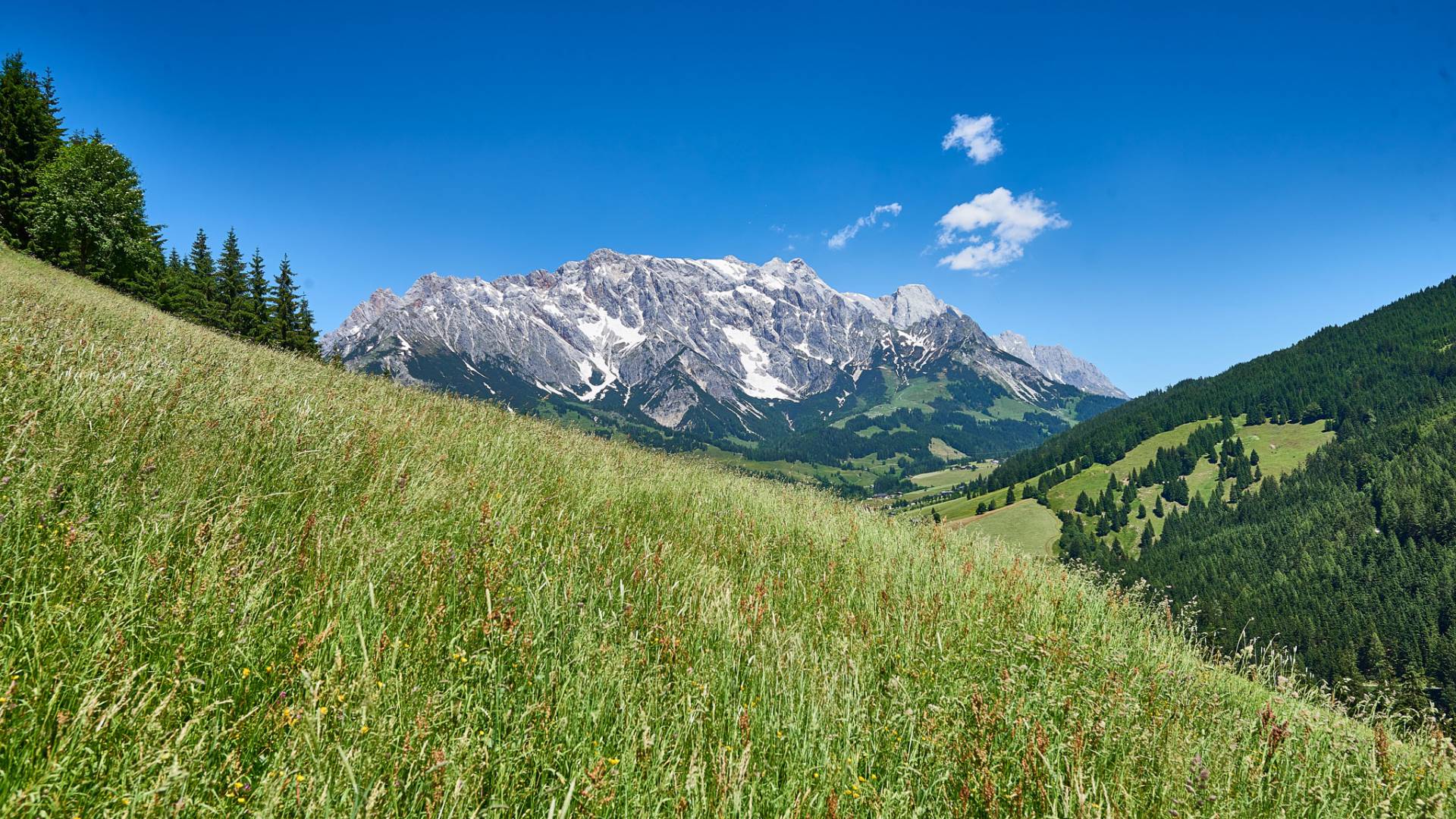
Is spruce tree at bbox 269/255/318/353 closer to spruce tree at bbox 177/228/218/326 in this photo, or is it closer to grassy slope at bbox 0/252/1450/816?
spruce tree at bbox 177/228/218/326

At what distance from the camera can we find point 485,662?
115 inches

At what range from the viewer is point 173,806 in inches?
67.8

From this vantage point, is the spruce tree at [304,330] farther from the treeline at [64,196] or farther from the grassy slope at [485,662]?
the grassy slope at [485,662]

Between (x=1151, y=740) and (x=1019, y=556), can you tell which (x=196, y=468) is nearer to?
(x=1151, y=740)

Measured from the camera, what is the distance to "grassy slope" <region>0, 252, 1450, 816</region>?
217 centimetres

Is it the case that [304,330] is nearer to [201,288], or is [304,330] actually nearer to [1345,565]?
[201,288]

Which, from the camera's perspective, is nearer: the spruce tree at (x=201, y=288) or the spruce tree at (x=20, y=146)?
the spruce tree at (x=20, y=146)

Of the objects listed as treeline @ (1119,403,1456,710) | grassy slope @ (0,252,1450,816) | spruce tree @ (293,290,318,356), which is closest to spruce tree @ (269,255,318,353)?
spruce tree @ (293,290,318,356)

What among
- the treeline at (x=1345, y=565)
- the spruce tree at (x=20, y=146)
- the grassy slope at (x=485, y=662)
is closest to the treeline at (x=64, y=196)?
the spruce tree at (x=20, y=146)

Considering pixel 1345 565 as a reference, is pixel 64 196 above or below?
above

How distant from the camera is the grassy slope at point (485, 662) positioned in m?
2.17

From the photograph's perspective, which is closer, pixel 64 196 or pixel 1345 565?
pixel 64 196

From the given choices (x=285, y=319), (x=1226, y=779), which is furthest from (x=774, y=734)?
(x=285, y=319)

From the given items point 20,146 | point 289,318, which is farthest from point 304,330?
point 20,146
